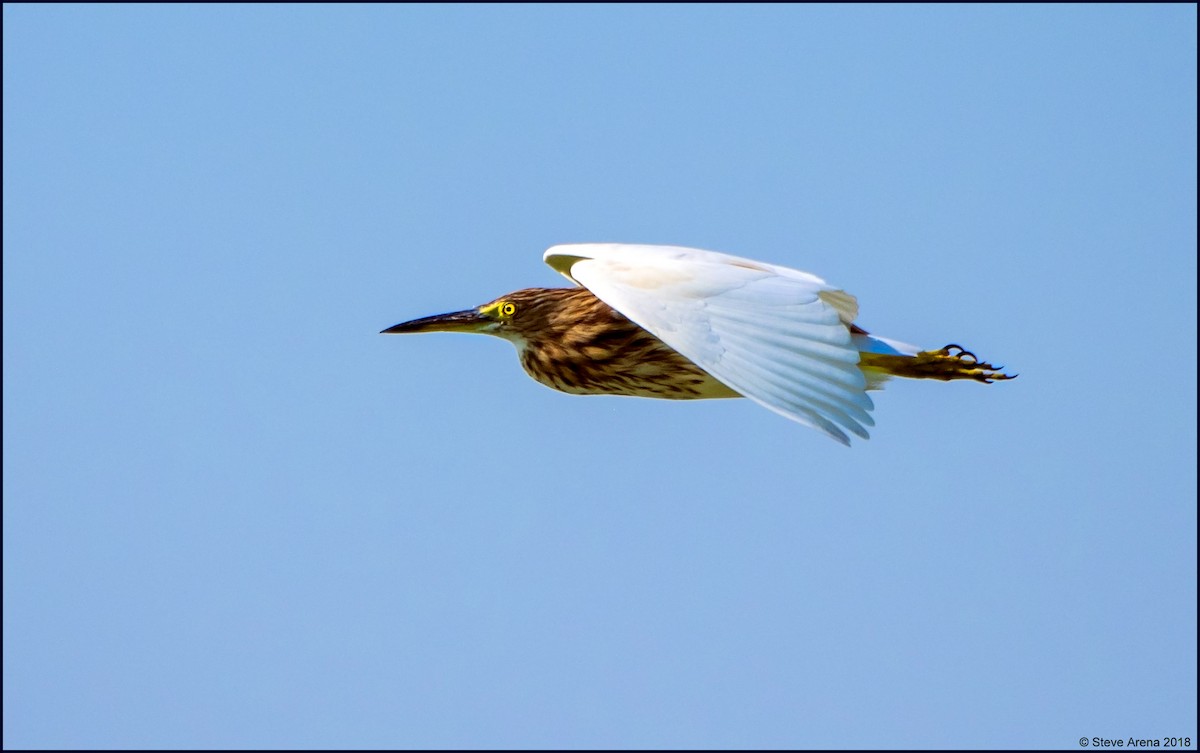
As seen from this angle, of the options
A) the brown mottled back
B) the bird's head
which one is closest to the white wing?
the brown mottled back

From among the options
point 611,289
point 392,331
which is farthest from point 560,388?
point 611,289

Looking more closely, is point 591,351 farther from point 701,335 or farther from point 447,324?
point 701,335

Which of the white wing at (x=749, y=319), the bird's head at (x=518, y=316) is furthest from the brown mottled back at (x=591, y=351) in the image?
the white wing at (x=749, y=319)

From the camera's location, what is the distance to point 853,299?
682 cm

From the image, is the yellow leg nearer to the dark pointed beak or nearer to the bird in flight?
the bird in flight

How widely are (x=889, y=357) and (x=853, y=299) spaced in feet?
2.88

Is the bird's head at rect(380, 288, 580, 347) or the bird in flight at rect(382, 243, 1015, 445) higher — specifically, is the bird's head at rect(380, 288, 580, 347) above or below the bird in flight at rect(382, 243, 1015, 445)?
above

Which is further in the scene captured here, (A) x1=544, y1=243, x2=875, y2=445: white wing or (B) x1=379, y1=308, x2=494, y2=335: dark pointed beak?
(B) x1=379, y1=308, x2=494, y2=335: dark pointed beak

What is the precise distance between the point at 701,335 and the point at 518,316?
2218 mm

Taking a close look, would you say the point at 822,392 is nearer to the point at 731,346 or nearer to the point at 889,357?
the point at 731,346

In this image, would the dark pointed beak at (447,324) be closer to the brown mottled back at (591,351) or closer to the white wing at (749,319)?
the brown mottled back at (591,351)

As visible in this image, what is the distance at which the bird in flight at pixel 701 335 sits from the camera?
19.1ft

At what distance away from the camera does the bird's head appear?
8125mm

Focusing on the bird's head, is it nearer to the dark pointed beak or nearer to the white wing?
the dark pointed beak
